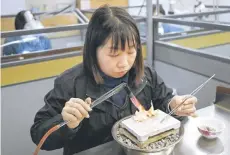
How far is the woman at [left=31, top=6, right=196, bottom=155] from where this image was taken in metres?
0.84

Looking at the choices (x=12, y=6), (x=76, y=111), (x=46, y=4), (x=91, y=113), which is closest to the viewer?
(x=76, y=111)

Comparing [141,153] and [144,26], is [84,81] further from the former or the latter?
[144,26]

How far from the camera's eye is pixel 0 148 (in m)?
1.69

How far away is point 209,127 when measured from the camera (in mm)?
886

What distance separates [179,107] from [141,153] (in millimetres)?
276

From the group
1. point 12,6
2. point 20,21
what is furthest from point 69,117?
point 12,6

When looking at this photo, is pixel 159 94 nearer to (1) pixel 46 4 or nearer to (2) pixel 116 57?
(2) pixel 116 57

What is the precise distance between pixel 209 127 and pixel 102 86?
388 mm

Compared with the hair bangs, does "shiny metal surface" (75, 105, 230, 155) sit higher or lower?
lower

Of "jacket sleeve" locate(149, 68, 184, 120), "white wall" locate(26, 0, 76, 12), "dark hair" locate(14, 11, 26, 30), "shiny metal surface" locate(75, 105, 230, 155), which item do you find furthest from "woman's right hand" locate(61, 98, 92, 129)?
"white wall" locate(26, 0, 76, 12)

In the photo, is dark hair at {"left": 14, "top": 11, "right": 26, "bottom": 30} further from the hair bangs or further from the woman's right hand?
the woman's right hand

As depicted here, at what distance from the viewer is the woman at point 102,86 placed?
838mm

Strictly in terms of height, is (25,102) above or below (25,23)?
below

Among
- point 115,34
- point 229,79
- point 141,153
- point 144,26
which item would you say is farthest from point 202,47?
point 141,153
